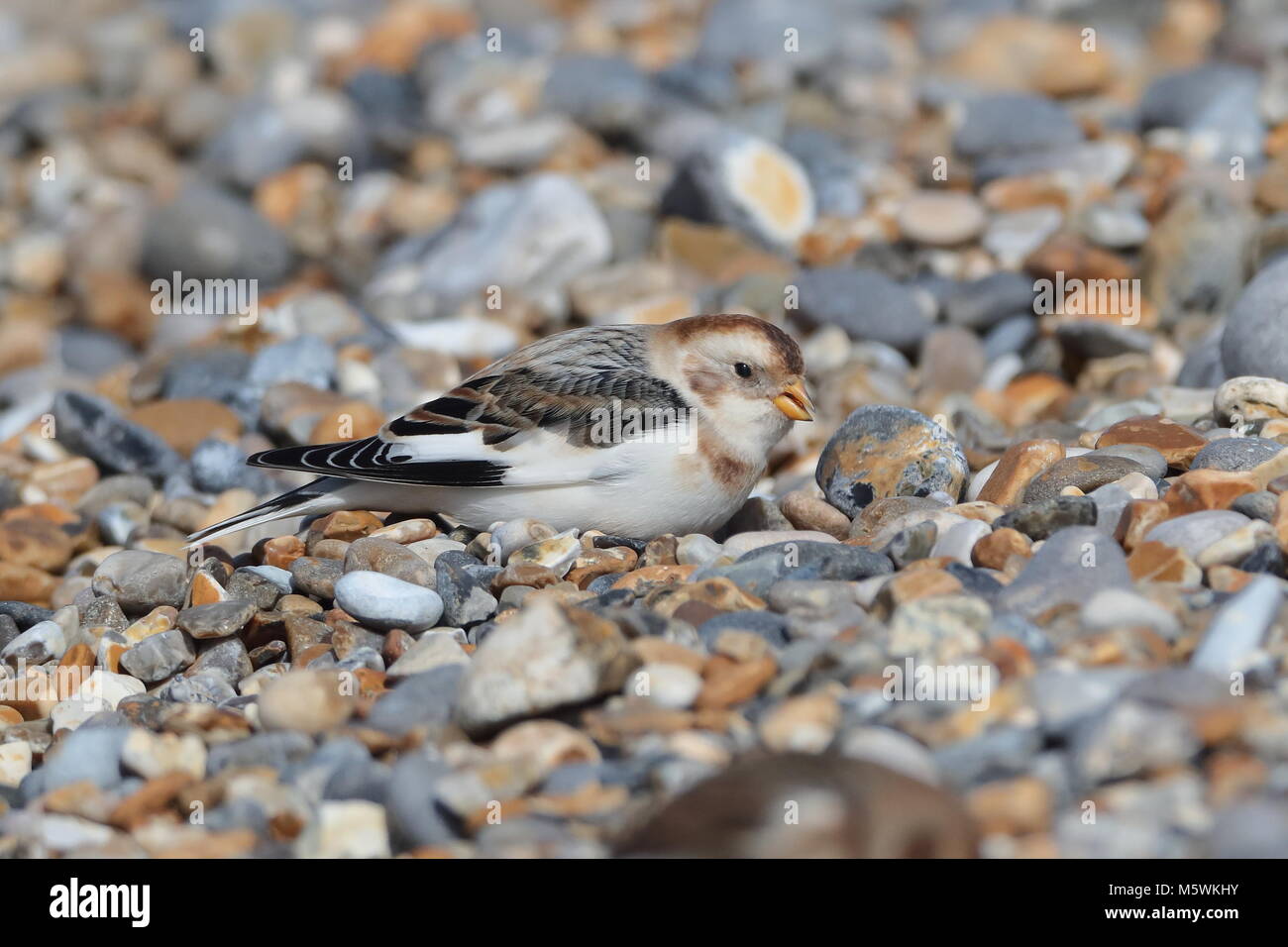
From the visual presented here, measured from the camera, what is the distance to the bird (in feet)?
15.1

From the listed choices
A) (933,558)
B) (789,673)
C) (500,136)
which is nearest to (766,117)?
(500,136)

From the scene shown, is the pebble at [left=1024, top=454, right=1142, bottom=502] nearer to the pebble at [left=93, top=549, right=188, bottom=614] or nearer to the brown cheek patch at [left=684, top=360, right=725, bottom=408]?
the brown cheek patch at [left=684, top=360, right=725, bottom=408]

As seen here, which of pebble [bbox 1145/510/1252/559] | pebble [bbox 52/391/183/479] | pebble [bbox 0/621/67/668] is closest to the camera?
pebble [bbox 1145/510/1252/559]

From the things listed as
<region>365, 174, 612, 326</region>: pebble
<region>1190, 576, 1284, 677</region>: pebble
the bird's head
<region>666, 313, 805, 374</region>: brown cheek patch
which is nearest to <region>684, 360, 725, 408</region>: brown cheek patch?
the bird's head

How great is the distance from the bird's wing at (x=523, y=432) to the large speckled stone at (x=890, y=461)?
618mm

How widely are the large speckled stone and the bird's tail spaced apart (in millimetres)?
1646

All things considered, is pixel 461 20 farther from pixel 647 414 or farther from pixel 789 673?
pixel 789 673

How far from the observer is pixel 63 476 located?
624 cm

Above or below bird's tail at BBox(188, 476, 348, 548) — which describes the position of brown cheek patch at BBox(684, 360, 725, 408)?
above

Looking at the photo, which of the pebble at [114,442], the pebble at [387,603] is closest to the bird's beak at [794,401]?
the pebble at [387,603]

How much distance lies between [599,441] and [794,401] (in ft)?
2.11

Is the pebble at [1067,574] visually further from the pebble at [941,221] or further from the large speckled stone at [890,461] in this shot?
the pebble at [941,221]

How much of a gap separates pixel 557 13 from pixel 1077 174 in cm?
641

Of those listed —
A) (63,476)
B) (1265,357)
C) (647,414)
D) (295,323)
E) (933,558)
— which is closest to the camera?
(933,558)
